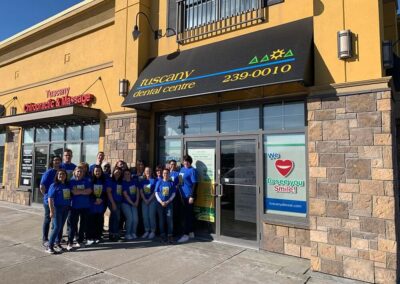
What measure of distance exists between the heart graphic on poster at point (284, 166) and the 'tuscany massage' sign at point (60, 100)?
19.7ft

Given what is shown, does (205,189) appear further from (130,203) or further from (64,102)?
(64,102)

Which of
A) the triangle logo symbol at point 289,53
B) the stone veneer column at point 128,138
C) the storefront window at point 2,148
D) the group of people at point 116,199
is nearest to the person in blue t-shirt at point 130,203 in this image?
the group of people at point 116,199

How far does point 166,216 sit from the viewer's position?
6.80m

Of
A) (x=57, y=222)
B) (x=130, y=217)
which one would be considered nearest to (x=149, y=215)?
(x=130, y=217)

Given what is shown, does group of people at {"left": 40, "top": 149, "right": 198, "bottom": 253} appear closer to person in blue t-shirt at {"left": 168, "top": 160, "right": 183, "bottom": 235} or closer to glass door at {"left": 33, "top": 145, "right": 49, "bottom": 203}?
person in blue t-shirt at {"left": 168, "top": 160, "right": 183, "bottom": 235}

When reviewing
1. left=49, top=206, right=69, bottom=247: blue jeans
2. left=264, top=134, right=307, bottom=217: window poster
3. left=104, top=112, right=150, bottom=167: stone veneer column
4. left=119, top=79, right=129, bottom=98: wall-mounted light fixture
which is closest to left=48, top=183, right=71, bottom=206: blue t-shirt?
left=49, top=206, right=69, bottom=247: blue jeans

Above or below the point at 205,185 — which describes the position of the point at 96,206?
below

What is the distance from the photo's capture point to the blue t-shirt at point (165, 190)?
6707mm

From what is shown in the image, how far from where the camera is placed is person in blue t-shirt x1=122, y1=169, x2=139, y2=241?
695cm

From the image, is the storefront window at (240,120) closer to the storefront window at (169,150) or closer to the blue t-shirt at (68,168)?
the storefront window at (169,150)

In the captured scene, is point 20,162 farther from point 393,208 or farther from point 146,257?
point 393,208

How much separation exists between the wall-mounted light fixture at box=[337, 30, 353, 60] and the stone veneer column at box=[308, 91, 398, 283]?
2.23 ft

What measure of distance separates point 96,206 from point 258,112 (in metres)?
3.89

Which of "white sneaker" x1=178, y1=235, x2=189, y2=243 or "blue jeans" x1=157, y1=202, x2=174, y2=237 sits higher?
"blue jeans" x1=157, y1=202, x2=174, y2=237
